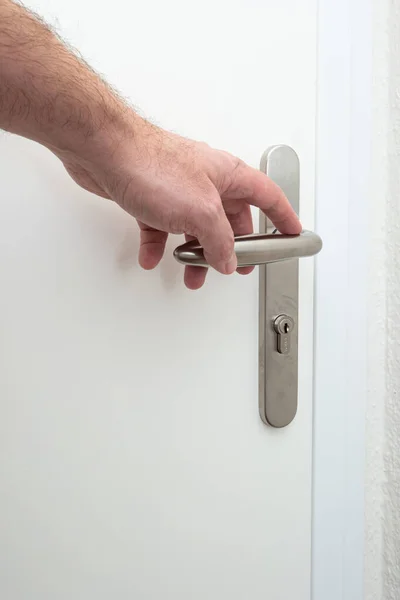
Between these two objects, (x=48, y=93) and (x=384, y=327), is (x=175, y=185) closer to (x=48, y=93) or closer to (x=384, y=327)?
(x=48, y=93)

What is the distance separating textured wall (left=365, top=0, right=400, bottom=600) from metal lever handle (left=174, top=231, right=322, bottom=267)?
157 millimetres

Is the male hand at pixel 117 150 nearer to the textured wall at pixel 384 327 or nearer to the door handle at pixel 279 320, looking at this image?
the door handle at pixel 279 320

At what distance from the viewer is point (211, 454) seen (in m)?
0.45

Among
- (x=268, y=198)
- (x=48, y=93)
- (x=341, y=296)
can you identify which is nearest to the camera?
(x=48, y=93)

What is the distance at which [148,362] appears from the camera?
418 millimetres

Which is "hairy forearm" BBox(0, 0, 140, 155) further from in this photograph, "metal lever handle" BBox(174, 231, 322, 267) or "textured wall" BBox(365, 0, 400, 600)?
"textured wall" BBox(365, 0, 400, 600)

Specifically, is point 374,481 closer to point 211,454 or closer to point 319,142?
point 211,454

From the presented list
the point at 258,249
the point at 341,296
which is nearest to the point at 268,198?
the point at 258,249

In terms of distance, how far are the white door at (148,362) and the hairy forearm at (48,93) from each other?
0.08 metres

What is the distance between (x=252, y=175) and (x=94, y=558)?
0.32m

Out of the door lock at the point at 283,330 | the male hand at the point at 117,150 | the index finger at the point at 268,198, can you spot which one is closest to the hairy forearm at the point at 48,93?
the male hand at the point at 117,150

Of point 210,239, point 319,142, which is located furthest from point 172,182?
point 319,142

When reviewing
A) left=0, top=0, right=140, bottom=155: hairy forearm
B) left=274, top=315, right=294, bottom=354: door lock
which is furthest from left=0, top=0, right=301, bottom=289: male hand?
left=274, top=315, right=294, bottom=354: door lock

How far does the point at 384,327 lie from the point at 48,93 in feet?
1.31
